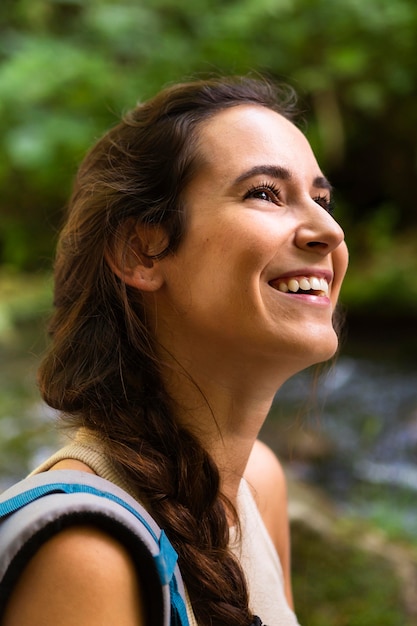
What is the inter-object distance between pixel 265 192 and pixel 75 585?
2.70 feet

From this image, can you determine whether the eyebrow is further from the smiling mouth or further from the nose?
the smiling mouth

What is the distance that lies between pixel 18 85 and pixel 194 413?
16.3ft

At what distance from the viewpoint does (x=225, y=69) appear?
554 centimetres

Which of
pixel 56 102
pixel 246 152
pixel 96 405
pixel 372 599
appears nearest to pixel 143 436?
pixel 96 405

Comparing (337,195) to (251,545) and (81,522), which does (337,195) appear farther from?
(81,522)

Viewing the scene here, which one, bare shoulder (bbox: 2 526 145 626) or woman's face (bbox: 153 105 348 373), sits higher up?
woman's face (bbox: 153 105 348 373)

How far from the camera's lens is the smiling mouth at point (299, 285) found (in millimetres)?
1417

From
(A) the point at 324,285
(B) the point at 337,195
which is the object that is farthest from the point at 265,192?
(B) the point at 337,195

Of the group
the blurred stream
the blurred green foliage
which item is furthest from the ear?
the blurred green foliage

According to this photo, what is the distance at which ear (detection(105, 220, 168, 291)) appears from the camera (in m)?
1.49

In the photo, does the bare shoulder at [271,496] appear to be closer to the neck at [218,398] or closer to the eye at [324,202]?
the neck at [218,398]

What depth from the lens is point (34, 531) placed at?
986 millimetres

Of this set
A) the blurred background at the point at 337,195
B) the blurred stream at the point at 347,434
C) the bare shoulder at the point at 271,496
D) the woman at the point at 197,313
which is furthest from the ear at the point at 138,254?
the blurred stream at the point at 347,434

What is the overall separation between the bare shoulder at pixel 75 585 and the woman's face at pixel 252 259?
514 millimetres
